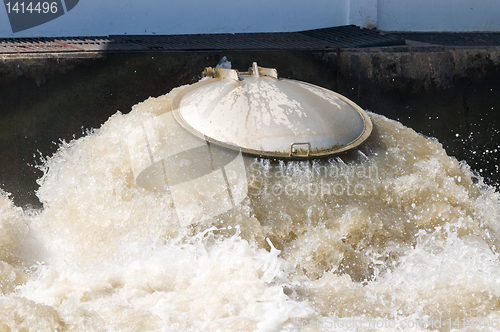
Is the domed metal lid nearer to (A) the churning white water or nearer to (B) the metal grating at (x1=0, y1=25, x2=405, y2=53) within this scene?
(A) the churning white water

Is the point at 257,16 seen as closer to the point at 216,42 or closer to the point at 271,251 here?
the point at 216,42

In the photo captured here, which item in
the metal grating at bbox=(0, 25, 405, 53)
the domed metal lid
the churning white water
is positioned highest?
the metal grating at bbox=(0, 25, 405, 53)

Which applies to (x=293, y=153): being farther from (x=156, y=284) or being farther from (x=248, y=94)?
(x=156, y=284)

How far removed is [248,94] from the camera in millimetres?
2891

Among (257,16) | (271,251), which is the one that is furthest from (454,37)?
(271,251)

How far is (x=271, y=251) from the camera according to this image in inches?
89.0

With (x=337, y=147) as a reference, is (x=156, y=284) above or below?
below

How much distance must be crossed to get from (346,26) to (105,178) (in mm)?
3793

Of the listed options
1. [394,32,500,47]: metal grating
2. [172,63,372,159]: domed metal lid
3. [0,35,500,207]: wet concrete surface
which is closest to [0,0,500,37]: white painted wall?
[394,32,500,47]: metal grating

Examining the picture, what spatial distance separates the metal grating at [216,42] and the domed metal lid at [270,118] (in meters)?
1.27

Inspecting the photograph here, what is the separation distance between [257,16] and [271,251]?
362 cm

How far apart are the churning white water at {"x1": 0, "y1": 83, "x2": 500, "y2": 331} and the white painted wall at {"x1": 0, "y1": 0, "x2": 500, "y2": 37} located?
2.30 m

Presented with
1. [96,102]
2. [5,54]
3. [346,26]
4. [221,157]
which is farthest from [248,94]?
[346,26]

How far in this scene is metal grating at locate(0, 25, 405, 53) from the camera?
413 cm
